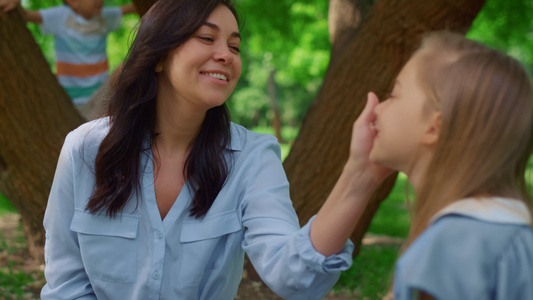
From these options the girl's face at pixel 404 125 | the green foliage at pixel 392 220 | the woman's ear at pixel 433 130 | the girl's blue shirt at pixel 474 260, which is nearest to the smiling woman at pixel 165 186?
the girl's face at pixel 404 125

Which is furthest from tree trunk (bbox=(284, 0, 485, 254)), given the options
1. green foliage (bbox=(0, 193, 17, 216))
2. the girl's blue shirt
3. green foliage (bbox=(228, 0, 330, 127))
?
green foliage (bbox=(0, 193, 17, 216))

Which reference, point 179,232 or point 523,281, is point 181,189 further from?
point 523,281

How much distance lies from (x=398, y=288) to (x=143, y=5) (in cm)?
250

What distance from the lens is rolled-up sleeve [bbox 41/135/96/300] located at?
2.48m

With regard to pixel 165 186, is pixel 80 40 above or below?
below

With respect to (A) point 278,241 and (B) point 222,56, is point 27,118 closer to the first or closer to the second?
(B) point 222,56

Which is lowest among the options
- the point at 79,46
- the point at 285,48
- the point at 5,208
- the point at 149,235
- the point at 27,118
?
the point at 5,208

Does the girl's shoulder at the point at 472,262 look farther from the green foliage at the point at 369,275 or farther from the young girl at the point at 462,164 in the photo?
the green foliage at the point at 369,275

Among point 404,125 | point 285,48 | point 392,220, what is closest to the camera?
point 404,125

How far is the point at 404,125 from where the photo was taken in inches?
63.7

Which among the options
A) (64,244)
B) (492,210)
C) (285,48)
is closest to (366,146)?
(492,210)

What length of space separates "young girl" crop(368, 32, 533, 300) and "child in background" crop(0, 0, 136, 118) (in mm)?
4379

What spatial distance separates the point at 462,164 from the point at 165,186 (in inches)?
52.6

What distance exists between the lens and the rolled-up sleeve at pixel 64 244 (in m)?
2.48
